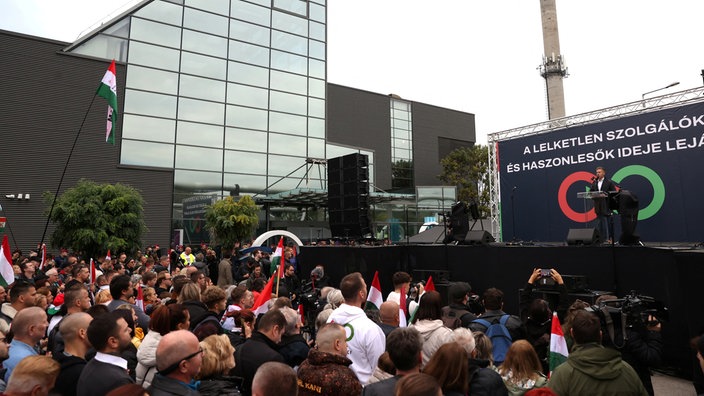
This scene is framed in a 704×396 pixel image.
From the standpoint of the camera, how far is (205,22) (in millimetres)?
25750

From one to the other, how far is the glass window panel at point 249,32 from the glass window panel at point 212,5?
0.78 meters

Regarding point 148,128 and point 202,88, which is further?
point 202,88

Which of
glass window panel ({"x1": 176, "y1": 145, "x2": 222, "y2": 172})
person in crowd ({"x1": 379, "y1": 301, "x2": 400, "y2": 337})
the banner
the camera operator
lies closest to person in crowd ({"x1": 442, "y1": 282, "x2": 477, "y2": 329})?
person in crowd ({"x1": 379, "y1": 301, "x2": 400, "y2": 337})

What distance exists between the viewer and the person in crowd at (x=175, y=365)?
2496 millimetres

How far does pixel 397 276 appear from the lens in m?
5.84

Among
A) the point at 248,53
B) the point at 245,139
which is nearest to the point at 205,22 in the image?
the point at 248,53

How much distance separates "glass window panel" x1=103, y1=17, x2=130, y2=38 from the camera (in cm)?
2278

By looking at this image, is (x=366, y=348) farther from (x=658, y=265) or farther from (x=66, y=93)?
(x=66, y=93)

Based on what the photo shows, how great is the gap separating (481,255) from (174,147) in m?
19.6

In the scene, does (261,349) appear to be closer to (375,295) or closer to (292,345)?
(292,345)

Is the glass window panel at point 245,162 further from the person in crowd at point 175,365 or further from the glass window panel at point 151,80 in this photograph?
the person in crowd at point 175,365

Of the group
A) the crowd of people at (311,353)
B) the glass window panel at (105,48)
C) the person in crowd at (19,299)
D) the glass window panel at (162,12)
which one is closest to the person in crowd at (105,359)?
the crowd of people at (311,353)

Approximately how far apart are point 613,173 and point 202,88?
21371mm

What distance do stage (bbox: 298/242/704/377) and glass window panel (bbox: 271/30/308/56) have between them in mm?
19335
